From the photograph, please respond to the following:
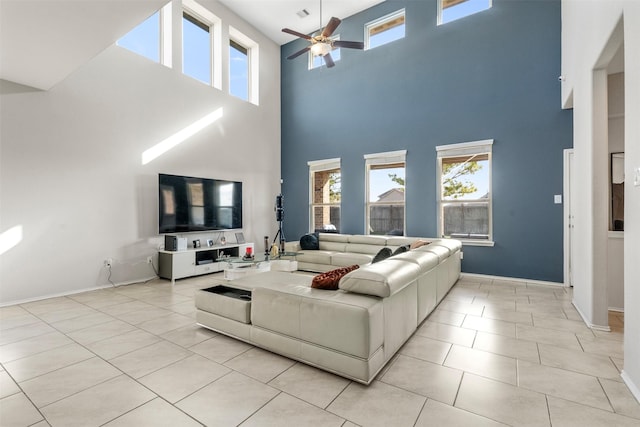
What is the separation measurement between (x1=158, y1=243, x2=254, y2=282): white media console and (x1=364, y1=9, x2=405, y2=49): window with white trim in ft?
17.0

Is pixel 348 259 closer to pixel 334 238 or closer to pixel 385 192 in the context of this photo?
pixel 334 238

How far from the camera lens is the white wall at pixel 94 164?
3.73m

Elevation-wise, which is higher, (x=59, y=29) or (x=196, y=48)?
(x=196, y=48)

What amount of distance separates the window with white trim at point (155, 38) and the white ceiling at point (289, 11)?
143 centimetres

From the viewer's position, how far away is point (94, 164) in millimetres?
4375

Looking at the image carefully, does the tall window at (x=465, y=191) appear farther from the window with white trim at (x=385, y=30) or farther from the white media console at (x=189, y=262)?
the white media console at (x=189, y=262)

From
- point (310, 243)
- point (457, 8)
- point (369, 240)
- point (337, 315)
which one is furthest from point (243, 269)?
point (457, 8)

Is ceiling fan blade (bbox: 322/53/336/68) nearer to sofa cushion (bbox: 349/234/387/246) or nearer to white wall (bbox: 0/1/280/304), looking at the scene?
white wall (bbox: 0/1/280/304)

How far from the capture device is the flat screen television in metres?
5.00

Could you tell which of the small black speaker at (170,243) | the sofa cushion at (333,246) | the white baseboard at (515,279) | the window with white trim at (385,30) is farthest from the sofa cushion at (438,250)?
the window with white trim at (385,30)

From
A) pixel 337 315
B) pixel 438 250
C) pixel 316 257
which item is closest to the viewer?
pixel 337 315

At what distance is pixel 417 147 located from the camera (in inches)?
224

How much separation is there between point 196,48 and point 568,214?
7065 millimetres

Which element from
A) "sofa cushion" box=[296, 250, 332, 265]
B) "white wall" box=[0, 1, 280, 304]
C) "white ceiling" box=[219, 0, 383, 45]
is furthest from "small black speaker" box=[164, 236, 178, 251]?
"white ceiling" box=[219, 0, 383, 45]
